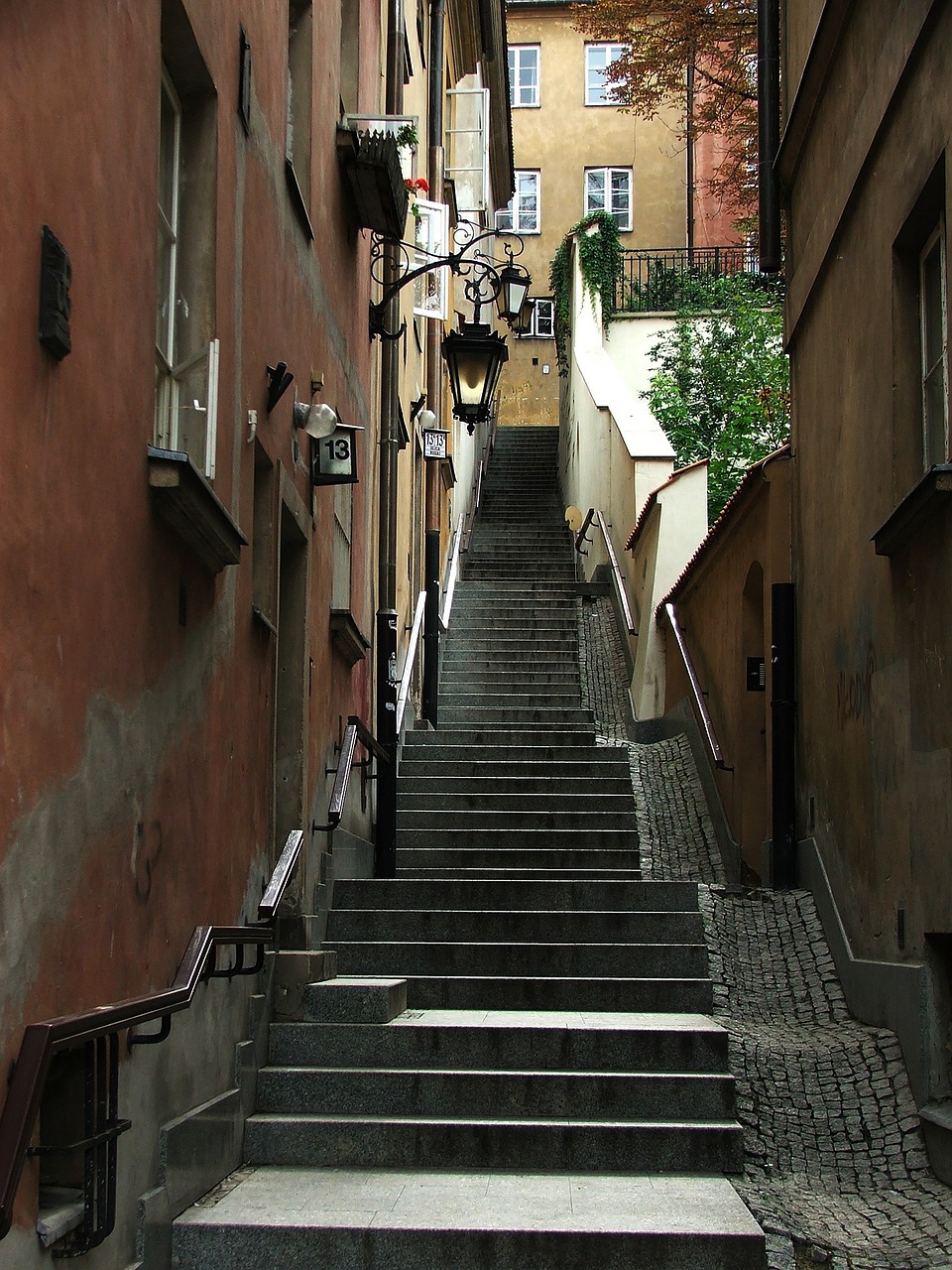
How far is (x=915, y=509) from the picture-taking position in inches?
254

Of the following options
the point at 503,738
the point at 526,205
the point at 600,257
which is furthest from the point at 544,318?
the point at 503,738

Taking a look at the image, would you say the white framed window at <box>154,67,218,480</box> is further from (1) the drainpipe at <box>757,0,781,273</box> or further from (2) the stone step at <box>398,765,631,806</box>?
(2) the stone step at <box>398,765,631,806</box>

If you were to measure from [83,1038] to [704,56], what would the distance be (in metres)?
21.6

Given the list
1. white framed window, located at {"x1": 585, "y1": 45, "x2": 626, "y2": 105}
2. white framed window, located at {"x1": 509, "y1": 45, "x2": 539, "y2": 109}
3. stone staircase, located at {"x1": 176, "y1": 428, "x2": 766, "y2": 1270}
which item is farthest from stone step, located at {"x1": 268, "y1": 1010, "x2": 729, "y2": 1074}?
white framed window, located at {"x1": 509, "y1": 45, "x2": 539, "y2": 109}

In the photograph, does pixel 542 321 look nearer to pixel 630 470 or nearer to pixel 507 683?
pixel 630 470

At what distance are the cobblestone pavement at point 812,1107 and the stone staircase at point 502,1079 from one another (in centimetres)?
22

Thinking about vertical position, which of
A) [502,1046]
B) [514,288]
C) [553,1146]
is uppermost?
[514,288]

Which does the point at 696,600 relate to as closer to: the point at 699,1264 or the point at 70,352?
the point at 699,1264

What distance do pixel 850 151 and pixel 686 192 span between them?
2833cm

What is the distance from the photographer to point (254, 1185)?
240 inches

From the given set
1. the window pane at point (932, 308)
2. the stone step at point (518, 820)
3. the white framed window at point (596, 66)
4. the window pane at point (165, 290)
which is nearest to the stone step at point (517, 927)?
the stone step at point (518, 820)

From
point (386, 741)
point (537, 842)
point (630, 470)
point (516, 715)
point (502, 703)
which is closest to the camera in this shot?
Answer: point (386, 741)

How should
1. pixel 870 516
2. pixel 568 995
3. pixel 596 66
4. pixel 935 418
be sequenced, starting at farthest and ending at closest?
pixel 596 66, pixel 568 995, pixel 870 516, pixel 935 418

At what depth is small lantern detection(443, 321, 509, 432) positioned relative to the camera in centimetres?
1131
